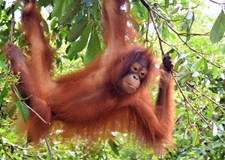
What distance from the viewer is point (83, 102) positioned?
3447 mm

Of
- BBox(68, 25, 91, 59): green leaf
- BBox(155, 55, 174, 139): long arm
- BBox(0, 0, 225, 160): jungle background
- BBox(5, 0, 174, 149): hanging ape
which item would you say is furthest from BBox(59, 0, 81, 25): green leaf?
BBox(155, 55, 174, 139): long arm

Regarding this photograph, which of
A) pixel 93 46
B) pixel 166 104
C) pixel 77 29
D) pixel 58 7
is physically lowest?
pixel 166 104

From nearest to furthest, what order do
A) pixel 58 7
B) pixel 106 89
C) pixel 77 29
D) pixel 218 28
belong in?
pixel 218 28 → pixel 58 7 → pixel 77 29 → pixel 106 89

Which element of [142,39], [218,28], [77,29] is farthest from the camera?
[142,39]

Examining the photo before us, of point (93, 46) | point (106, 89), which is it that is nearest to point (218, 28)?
point (93, 46)

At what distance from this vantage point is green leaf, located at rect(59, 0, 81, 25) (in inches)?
117

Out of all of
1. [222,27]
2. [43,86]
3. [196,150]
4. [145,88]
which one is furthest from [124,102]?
[196,150]

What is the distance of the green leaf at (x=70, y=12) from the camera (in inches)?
117

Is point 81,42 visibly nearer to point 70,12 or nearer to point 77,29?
point 77,29

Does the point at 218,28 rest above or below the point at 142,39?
below

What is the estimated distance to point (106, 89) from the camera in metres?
3.43

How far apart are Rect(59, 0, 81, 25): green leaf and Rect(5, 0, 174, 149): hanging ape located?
261 mm

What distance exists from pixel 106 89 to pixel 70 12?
0.71 metres

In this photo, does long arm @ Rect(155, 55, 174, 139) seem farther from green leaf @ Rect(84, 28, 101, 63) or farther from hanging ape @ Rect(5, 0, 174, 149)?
green leaf @ Rect(84, 28, 101, 63)
